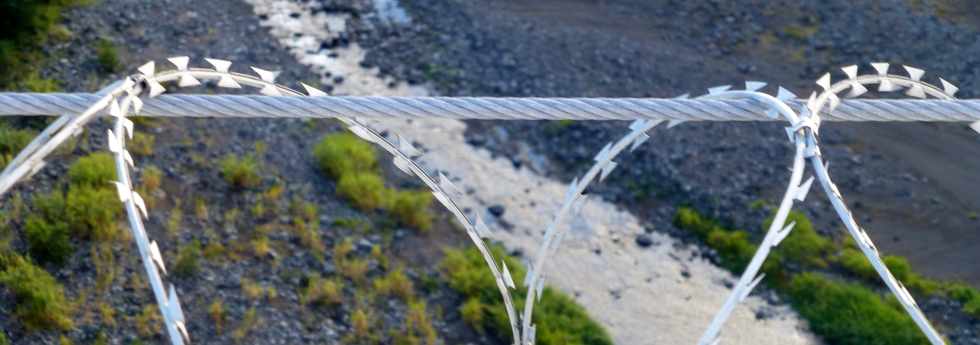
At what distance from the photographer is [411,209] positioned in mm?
14172

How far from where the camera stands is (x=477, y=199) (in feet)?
49.4

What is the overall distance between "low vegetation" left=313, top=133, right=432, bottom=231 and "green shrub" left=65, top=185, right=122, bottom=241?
251cm

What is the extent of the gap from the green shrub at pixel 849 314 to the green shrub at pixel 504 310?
2.27 meters

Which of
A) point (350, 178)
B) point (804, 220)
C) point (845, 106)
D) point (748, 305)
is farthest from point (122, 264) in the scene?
point (845, 106)

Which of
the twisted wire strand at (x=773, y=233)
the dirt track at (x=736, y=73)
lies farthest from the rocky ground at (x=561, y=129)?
the twisted wire strand at (x=773, y=233)

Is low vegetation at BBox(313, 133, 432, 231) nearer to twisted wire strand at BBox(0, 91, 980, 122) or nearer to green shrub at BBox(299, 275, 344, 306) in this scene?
green shrub at BBox(299, 275, 344, 306)

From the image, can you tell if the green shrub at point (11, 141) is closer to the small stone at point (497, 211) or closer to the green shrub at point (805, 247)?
the small stone at point (497, 211)

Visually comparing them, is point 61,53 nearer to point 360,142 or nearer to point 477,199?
point 360,142

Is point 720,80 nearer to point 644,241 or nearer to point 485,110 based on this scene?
point 644,241

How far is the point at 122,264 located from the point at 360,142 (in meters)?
3.48

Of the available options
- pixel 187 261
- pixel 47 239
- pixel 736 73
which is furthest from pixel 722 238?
pixel 47 239

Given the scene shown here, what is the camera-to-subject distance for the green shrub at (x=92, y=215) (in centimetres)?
1294

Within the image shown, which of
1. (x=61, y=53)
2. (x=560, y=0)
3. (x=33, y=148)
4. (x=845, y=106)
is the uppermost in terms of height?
(x=560, y=0)

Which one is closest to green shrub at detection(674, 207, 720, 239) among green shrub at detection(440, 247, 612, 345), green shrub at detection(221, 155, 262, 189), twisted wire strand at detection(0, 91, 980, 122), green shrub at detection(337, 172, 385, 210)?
green shrub at detection(440, 247, 612, 345)
